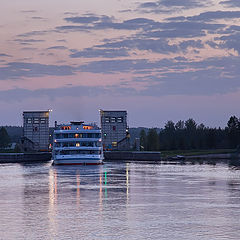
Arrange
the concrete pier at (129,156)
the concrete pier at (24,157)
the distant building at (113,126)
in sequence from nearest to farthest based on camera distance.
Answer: the distant building at (113,126), the concrete pier at (24,157), the concrete pier at (129,156)

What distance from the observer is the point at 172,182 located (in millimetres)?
69750

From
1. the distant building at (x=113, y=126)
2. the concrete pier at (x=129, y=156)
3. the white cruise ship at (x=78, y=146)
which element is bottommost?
the concrete pier at (x=129, y=156)

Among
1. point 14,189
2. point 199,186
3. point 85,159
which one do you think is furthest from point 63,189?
point 85,159

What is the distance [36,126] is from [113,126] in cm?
1873

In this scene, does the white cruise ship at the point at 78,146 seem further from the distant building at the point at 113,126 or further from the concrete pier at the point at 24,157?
the concrete pier at the point at 24,157

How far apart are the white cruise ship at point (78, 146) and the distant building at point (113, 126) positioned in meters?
25.2

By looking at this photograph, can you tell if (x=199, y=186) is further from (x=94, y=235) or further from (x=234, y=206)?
(x=94, y=235)

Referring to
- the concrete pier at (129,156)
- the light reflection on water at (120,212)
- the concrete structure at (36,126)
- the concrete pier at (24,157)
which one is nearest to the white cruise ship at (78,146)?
the concrete structure at (36,126)

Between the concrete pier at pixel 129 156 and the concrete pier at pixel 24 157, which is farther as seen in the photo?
the concrete pier at pixel 129 156

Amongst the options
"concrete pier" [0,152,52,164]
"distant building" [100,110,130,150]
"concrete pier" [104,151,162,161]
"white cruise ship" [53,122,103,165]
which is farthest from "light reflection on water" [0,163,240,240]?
"concrete pier" [104,151,162,161]

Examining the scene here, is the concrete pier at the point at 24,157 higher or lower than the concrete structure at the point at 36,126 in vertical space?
lower

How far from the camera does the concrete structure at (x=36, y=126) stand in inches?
5758

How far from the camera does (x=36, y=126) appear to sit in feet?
481

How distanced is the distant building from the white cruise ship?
25.2 meters
